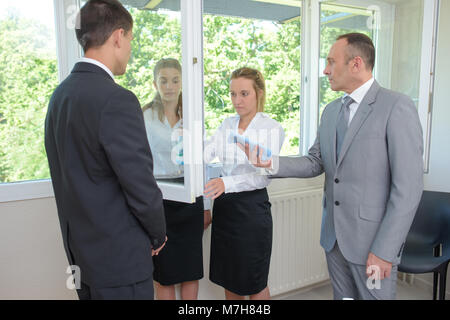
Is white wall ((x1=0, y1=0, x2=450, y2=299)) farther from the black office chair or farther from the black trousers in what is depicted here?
the black office chair

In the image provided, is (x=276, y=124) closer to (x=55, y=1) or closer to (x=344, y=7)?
(x=344, y=7)

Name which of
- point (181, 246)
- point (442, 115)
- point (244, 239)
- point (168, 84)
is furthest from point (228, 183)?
point (442, 115)

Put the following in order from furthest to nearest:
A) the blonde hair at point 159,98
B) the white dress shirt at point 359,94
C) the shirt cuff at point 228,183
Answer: the shirt cuff at point 228,183 < the blonde hair at point 159,98 < the white dress shirt at point 359,94

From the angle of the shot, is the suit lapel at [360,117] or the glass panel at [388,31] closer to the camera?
the suit lapel at [360,117]

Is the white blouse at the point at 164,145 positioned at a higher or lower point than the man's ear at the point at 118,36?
lower

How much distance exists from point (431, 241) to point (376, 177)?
129 centimetres

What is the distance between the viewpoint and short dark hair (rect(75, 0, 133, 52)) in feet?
3.69

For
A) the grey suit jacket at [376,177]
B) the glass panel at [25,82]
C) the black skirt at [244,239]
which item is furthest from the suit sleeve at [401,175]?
the glass panel at [25,82]

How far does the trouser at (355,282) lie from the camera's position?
1.42 metres

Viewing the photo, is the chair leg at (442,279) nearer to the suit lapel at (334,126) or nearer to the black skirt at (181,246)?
the suit lapel at (334,126)

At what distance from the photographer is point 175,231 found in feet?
6.22

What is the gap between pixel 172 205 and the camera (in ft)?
6.16

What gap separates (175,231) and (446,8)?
2.44 meters

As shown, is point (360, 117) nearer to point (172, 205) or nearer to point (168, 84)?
point (168, 84)
